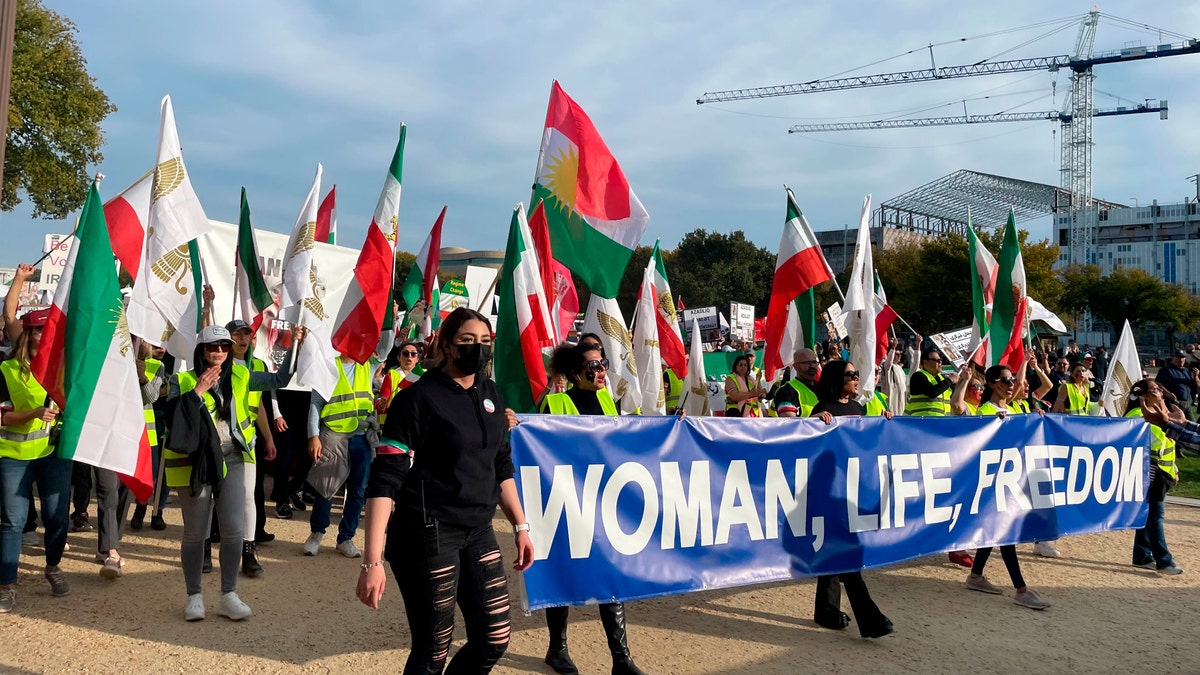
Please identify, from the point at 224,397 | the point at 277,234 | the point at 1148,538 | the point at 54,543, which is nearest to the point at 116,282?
the point at 224,397

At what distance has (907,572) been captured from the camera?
298 inches

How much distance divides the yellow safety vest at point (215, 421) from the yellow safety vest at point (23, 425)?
0.97 m

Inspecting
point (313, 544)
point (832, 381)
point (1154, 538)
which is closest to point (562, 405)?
point (832, 381)

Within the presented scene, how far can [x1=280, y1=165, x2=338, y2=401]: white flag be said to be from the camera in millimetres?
7039

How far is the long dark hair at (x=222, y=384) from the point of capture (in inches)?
227

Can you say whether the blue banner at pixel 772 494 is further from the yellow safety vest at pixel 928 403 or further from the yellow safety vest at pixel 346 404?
the yellow safety vest at pixel 346 404

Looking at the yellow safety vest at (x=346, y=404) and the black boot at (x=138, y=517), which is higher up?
the yellow safety vest at (x=346, y=404)

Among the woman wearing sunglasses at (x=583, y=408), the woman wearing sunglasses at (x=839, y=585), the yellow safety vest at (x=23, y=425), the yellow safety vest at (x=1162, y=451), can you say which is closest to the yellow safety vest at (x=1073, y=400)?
the yellow safety vest at (x=1162, y=451)

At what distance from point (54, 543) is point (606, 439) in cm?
389

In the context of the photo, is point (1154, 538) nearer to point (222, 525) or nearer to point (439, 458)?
point (439, 458)

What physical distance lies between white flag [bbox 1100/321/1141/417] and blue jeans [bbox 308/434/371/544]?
25.9 feet

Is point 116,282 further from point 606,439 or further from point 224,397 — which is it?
point 606,439

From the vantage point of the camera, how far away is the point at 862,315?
28.4 ft

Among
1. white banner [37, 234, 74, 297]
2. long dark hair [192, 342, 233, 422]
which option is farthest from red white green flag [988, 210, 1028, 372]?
white banner [37, 234, 74, 297]
